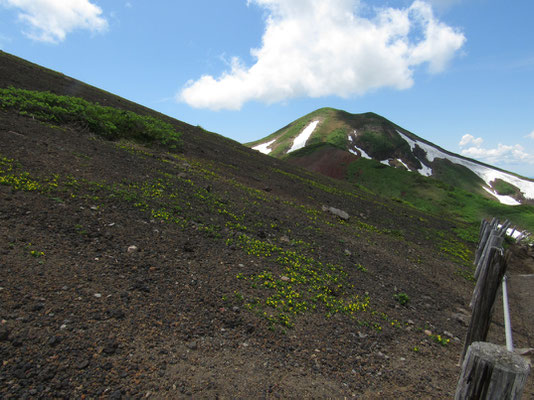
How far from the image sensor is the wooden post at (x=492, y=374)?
7.79ft

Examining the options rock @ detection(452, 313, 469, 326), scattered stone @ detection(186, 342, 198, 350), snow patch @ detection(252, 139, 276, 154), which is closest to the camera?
scattered stone @ detection(186, 342, 198, 350)

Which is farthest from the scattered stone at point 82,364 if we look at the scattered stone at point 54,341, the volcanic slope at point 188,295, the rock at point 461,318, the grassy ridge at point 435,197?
the grassy ridge at point 435,197

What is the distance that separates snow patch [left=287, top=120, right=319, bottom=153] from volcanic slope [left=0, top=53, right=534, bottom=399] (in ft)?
250

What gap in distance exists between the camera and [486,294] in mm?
4602

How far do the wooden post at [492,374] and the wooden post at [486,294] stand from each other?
242cm

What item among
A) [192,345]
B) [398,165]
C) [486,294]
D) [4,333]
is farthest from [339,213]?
[398,165]

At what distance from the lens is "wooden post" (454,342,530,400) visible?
7.79 feet

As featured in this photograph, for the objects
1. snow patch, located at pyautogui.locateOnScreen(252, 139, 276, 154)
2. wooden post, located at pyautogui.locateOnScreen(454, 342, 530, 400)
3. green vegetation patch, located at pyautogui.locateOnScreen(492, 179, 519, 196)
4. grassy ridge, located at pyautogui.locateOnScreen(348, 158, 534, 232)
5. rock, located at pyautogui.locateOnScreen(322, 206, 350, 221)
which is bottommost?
wooden post, located at pyautogui.locateOnScreen(454, 342, 530, 400)

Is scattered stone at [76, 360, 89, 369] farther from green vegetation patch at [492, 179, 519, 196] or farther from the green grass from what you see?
green vegetation patch at [492, 179, 519, 196]

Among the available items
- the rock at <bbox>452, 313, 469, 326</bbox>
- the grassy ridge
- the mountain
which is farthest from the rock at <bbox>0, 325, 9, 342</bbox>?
the mountain

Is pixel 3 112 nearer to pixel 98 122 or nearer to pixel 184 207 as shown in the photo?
pixel 98 122

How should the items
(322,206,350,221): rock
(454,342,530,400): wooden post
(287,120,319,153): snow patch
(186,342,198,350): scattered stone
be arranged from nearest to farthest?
(454,342,530,400): wooden post, (186,342,198,350): scattered stone, (322,206,350,221): rock, (287,120,319,153): snow patch

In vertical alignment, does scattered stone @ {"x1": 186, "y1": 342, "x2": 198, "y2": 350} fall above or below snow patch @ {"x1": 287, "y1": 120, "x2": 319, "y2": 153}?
below

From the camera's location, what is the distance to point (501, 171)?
95.9 m
